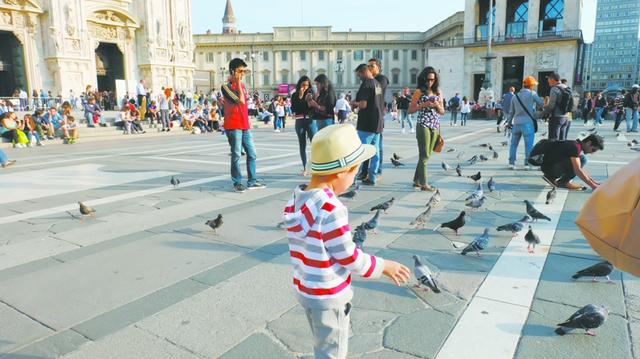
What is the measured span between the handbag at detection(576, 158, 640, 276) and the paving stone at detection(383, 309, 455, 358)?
1.43m

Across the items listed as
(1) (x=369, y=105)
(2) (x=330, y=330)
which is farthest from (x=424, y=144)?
(2) (x=330, y=330)

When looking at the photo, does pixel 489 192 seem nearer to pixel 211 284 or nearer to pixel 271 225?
pixel 271 225

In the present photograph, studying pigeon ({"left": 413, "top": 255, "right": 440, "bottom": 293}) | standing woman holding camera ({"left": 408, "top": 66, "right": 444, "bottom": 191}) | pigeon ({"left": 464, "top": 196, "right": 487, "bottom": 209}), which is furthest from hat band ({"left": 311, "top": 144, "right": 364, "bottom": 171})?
standing woman holding camera ({"left": 408, "top": 66, "right": 444, "bottom": 191})

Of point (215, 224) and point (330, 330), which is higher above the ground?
point (330, 330)

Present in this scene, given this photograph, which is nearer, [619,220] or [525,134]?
[619,220]

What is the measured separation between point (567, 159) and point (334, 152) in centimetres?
568

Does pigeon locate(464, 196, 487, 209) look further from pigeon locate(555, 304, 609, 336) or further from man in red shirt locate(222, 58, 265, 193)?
man in red shirt locate(222, 58, 265, 193)

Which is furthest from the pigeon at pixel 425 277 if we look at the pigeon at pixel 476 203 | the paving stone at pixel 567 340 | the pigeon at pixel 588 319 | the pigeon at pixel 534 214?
the pigeon at pixel 476 203

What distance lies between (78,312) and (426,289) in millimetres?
2377

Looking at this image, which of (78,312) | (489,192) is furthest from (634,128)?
(78,312)

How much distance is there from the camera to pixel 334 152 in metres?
1.74

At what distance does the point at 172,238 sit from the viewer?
4414mm

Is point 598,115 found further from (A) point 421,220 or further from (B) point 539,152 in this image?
(A) point 421,220

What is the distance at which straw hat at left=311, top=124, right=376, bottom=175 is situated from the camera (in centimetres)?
175
